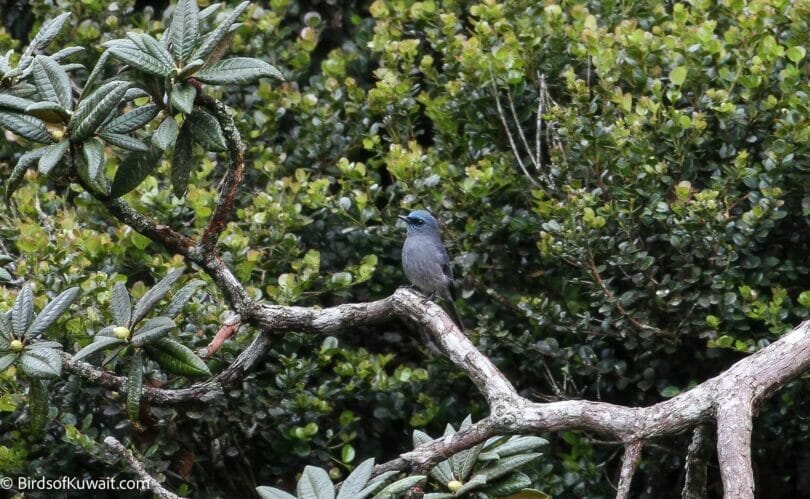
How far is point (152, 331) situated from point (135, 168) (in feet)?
1.86

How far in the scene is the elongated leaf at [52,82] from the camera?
11.5 ft

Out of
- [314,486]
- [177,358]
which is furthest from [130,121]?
[314,486]

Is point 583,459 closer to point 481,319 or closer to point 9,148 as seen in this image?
point 481,319

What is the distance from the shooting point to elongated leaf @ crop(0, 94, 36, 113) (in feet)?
11.3

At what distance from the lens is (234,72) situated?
3.55 m

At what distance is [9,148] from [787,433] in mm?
4278

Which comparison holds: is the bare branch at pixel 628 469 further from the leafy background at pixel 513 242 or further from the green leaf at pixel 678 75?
the green leaf at pixel 678 75

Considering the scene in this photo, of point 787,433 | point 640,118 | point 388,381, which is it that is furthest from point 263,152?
point 787,433

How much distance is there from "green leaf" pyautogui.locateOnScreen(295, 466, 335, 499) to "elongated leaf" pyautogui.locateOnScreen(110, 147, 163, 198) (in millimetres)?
1198

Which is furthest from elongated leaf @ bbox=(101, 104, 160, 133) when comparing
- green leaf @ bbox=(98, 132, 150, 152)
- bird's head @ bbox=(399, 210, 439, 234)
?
bird's head @ bbox=(399, 210, 439, 234)

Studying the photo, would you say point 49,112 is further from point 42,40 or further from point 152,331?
point 152,331

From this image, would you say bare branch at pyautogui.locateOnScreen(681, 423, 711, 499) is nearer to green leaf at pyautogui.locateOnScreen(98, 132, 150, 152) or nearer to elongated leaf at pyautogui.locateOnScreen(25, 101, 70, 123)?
green leaf at pyautogui.locateOnScreen(98, 132, 150, 152)

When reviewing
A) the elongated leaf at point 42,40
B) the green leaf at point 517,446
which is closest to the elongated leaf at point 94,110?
the elongated leaf at point 42,40

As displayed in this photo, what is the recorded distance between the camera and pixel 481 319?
4941 millimetres
